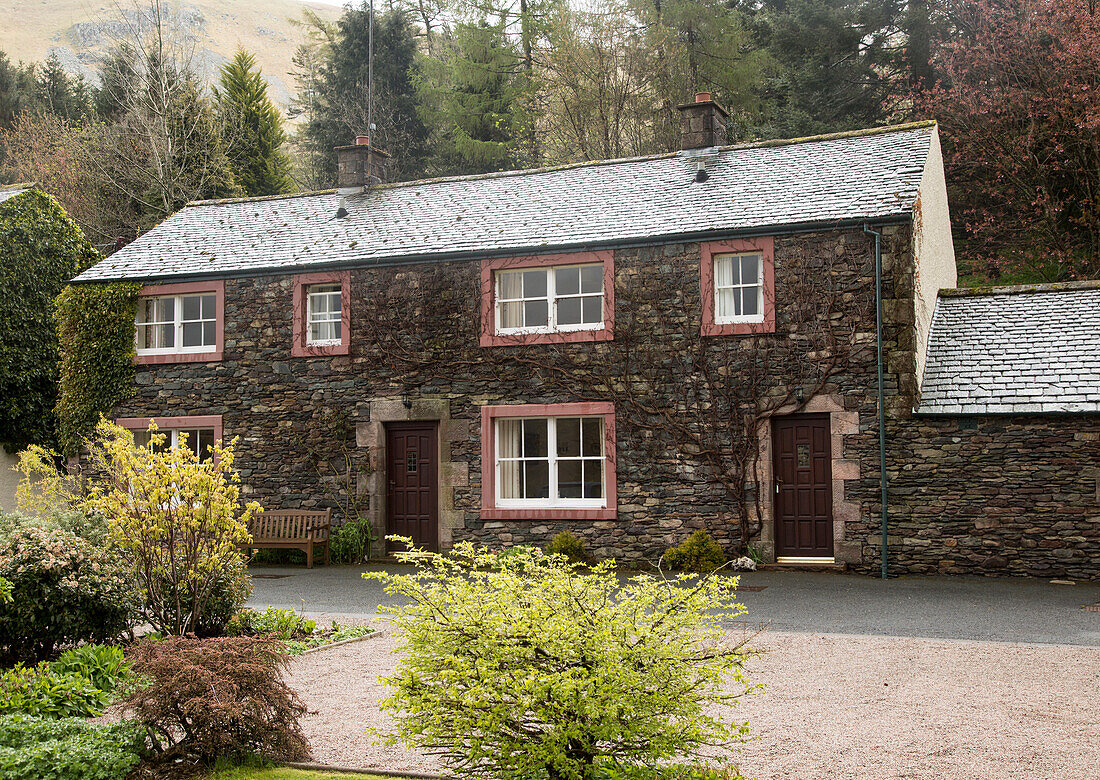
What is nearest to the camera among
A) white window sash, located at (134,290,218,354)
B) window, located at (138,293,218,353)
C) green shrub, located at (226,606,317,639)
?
green shrub, located at (226,606,317,639)

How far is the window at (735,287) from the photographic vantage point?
47.9ft

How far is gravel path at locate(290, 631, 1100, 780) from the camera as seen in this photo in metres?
5.32

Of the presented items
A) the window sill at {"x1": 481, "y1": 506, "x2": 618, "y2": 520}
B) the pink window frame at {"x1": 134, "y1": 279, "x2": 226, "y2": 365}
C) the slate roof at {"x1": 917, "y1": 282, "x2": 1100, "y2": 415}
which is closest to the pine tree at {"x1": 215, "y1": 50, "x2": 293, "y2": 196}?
the pink window frame at {"x1": 134, "y1": 279, "x2": 226, "y2": 365}

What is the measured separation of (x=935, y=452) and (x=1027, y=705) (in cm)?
725

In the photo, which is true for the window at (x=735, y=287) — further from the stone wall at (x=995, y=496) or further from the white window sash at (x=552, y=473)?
the stone wall at (x=995, y=496)

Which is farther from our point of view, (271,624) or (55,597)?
(271,624)

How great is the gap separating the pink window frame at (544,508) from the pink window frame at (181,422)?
491 cm

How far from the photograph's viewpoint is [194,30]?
128625mm

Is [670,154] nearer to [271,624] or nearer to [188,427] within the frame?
[188,427]

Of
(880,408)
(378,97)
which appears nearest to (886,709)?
(880,408)

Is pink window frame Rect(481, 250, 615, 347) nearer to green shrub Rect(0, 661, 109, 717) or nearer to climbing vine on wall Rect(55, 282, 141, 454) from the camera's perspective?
climbing vine on wall Rect(55, 282, 141, 454)

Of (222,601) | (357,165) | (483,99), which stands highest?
(483,99)

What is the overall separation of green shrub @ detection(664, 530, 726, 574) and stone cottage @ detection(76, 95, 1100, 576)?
0.33 metres

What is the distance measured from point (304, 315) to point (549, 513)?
5.61 meters
